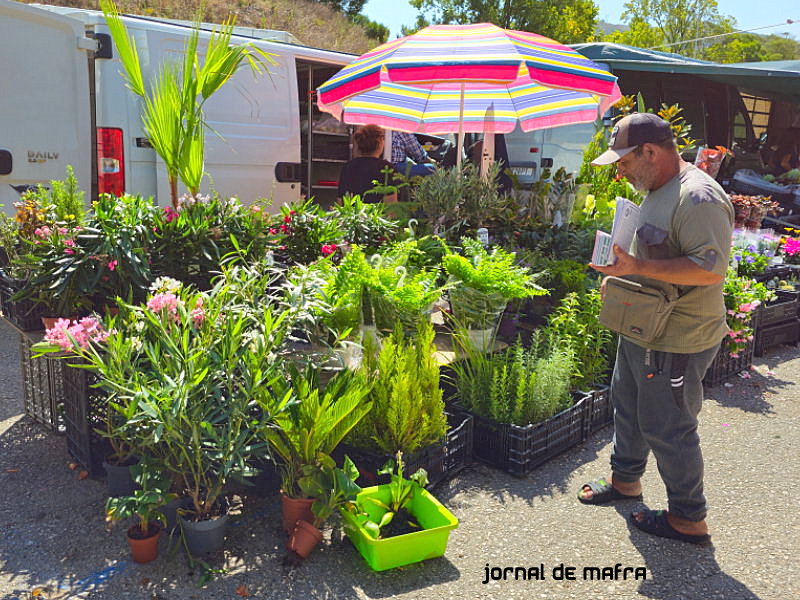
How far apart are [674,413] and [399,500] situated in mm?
1187

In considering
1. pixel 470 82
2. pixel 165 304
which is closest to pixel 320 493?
pixel 165 304

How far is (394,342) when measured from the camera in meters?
3.32

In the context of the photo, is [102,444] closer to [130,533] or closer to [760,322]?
[130,533]

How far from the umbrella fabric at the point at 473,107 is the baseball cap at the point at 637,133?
384 cm

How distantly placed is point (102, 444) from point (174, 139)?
6.24ft

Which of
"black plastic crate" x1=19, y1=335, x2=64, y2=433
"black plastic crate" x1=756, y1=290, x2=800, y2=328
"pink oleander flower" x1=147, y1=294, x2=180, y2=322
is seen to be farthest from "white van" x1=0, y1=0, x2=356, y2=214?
"black plastic crate" x1=756, y1=290, x2=800, y2=328

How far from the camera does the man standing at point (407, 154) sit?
27.2 feet

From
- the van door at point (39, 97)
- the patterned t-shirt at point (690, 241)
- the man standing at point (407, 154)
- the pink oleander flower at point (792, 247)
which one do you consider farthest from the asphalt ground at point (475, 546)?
the man standing at point (407, 154)

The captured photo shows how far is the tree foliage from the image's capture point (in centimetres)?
3025

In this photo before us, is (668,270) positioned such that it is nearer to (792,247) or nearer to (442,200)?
(442,200)

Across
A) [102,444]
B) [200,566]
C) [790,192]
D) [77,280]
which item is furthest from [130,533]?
[790,192]

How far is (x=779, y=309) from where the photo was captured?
592cm

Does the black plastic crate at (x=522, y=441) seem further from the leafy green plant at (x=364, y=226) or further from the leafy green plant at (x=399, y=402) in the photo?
the leafy green plant at (x=364, y=226)

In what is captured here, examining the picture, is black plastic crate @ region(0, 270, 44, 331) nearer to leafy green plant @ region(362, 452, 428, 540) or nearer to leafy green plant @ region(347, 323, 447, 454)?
leafy green plant @ region(347, 323, 447, 454)
